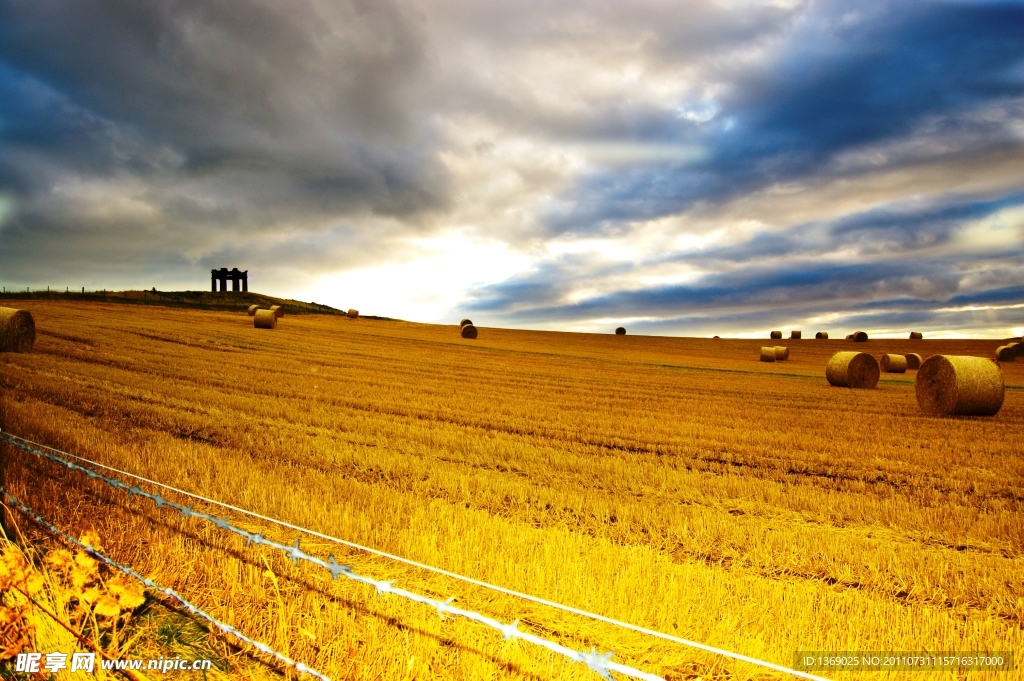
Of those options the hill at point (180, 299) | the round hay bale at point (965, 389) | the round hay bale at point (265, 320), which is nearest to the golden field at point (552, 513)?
the round hay bale at point (965, 389)

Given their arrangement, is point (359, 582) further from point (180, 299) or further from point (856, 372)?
point (180, 299)

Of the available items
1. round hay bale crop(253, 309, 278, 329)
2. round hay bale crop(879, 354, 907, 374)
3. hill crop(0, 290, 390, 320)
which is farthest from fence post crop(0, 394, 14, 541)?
hill crop(0, 290, 390, 320)

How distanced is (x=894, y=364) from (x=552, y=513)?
3483cm

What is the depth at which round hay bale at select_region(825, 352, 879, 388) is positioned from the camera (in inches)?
925

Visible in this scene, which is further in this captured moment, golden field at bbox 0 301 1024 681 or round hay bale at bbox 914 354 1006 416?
round hay bale at bbox 914 354 1006 416

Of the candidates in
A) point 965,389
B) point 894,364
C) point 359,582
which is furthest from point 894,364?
point 359,582

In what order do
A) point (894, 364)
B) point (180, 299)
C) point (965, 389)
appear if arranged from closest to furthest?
point (965, 389) < point (894, 364) < point (180, 299)

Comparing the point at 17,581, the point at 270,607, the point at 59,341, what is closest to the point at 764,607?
the point at 270,607

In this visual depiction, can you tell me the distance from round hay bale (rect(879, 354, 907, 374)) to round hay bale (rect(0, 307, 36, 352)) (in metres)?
41.6

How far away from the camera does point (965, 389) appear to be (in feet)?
54.2

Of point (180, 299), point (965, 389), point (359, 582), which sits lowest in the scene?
point (359, 582)

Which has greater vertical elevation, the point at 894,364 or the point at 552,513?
the point at 894,364

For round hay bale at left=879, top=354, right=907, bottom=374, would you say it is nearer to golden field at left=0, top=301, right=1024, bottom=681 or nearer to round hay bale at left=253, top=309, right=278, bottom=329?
golden field at left=0, top=301, right=1024, bottom=681

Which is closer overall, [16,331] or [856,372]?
[16,331]
